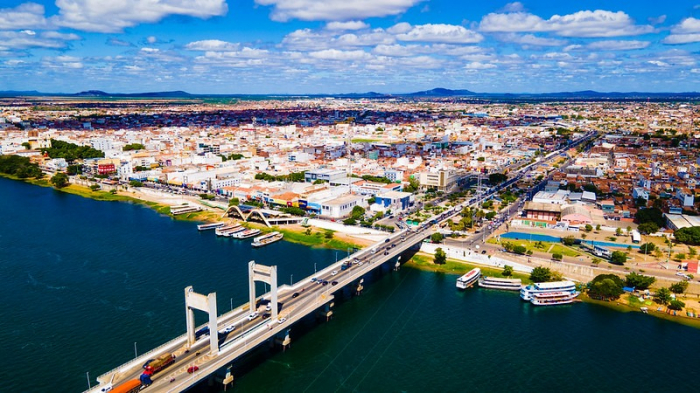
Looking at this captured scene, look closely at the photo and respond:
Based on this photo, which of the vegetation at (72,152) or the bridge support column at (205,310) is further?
the vegetation at (72,152)

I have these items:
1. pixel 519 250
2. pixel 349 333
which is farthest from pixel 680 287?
pixel 349 333

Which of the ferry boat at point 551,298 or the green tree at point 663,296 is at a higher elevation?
the green tree at point 663,296

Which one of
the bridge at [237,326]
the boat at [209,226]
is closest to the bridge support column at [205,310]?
the bridge at [237,326]

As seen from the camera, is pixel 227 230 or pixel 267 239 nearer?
pixel 267 239

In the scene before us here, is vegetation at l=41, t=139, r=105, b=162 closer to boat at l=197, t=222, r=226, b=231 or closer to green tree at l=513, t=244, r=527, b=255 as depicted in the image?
boat at l=197, t=222, r=226, b=231

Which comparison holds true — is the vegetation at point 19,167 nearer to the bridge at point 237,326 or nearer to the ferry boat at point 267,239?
the ferry boat at point 267,239

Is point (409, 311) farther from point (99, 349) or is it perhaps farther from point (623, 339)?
point (99, 349)

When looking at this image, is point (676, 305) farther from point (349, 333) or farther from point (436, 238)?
point (349, 333)
